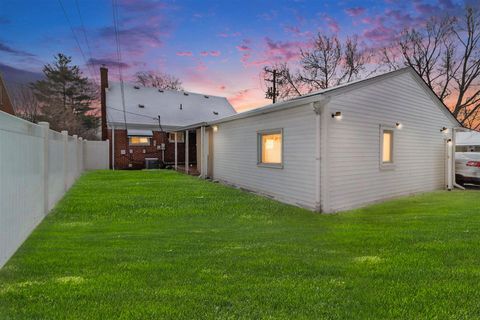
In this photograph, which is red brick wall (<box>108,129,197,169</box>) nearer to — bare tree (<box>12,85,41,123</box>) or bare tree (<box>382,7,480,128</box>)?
bare tree (<box>12,85,41,123</box>)

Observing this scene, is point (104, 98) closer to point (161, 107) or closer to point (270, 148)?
point (161, 107)

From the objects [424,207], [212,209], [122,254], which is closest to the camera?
[122,254]

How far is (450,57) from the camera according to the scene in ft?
83.0

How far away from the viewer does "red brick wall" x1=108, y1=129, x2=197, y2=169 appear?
21.8 meters

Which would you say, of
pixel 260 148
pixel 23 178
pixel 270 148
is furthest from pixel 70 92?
pixel 23 178

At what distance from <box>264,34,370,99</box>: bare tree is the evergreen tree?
21.7 meters

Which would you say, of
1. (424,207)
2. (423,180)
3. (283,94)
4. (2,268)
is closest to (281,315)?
(2,268)

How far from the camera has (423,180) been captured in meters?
11.3

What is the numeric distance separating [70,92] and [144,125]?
17267mm

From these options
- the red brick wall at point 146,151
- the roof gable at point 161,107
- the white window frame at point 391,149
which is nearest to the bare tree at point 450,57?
the roof gable at point 161,107

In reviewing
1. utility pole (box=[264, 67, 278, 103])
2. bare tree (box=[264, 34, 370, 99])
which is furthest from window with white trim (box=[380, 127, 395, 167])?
bare tree (box=[264, 34, 370, 99])

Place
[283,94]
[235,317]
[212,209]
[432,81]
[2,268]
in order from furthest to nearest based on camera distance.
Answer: [283,94] → [432,81] → [212,209] → [2,268] → [235,317]

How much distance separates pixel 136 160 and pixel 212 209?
16061 millimetres

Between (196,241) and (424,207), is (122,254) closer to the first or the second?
(196,241)
